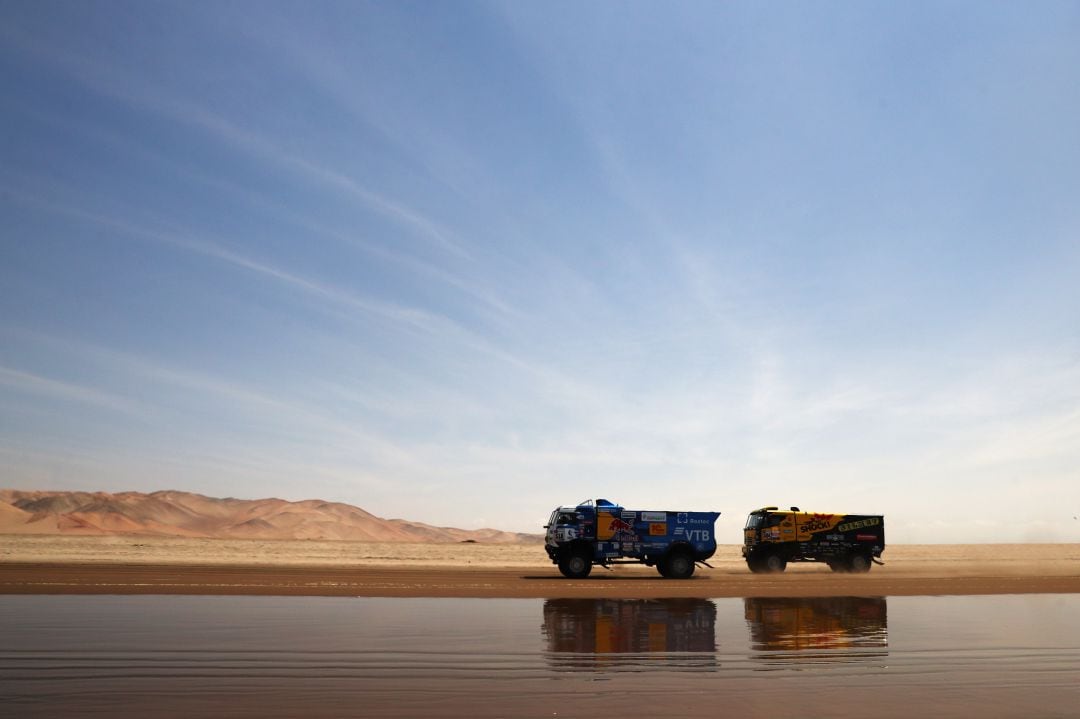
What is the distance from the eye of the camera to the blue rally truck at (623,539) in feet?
107

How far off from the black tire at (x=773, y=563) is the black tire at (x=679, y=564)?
21.5 ft

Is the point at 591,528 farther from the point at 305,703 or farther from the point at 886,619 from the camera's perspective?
the point at 305,703

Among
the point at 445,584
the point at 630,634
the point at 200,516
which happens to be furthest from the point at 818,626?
the point at 200,516

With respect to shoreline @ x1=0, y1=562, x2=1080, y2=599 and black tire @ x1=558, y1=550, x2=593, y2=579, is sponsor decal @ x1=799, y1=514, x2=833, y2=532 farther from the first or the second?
black tire @ x1=558, y1=550, x2=593, y2=579

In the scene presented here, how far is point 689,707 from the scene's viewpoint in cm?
816

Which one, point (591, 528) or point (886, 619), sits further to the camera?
point (591, 528)

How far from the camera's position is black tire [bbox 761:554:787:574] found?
3767 cm

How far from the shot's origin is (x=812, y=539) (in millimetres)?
38812

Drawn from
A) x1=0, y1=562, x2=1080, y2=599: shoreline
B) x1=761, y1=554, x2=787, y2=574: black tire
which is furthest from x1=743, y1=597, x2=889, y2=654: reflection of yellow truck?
x1=761, y1=554, x2=787, y2=574: black tire

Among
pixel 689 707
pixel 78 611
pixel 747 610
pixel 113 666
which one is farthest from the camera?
pixel 747 610

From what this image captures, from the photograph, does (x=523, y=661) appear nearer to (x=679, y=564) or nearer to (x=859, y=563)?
(x=679, y=564)

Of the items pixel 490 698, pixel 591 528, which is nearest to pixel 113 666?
pixel 490 698

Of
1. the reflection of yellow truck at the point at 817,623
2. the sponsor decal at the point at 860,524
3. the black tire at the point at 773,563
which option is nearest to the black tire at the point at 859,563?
the sponsor decal at the point at 860,524

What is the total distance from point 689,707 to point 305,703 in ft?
13.7
